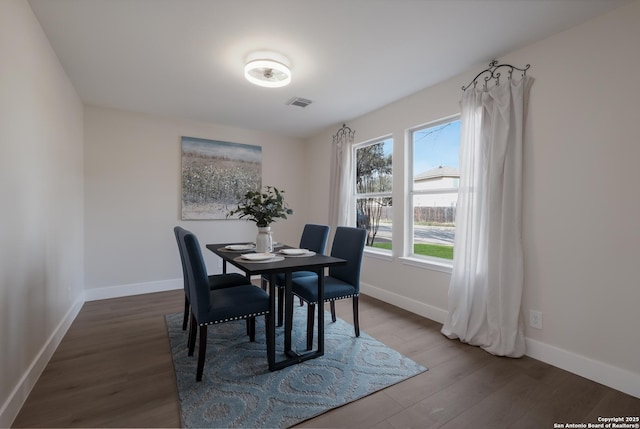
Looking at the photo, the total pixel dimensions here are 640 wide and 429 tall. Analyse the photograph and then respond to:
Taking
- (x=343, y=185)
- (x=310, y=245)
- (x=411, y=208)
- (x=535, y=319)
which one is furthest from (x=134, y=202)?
(x=535, y=319)

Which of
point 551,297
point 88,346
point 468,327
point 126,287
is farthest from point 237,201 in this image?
point 551,297

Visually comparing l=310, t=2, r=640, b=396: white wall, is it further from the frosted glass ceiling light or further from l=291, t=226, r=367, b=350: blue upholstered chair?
the frosted glass ceiling light

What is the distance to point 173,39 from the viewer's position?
7.19ft

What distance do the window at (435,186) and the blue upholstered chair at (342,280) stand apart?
3.33ft

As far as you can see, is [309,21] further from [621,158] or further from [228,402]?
[228,402]

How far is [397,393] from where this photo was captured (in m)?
1.79

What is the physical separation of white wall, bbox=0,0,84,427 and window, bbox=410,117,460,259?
333 centimetres

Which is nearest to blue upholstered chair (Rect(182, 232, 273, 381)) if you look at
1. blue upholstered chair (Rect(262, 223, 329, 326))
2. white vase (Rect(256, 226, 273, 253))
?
white vase (Rect(256, 226, 273, 253))

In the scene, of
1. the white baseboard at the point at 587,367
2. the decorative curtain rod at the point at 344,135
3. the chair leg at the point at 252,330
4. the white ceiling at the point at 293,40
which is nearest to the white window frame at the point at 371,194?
the decorative curtain rod at the point at 344,135

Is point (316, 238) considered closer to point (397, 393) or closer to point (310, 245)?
point (310, 245)

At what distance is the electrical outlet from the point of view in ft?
7.22

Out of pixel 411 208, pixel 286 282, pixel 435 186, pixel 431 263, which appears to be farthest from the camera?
pixel 411 208

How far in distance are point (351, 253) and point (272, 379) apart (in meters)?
1.24

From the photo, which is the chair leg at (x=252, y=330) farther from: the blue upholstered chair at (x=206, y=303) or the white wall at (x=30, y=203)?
the white wall at (x=30, y=203)
